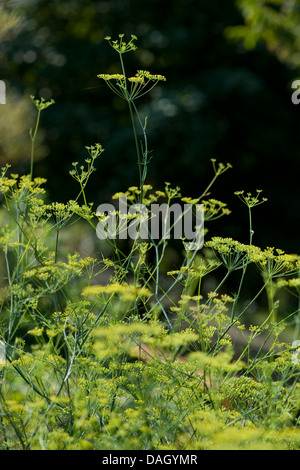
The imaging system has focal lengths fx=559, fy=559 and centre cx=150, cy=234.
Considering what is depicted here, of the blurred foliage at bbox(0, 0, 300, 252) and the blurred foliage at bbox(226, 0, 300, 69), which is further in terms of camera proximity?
the blurred foliage at bbox(0, 0, 300, 252)

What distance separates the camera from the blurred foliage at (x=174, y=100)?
569 cm

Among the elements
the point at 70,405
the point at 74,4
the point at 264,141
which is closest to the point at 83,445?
the point at 70,405

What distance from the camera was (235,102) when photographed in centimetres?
607

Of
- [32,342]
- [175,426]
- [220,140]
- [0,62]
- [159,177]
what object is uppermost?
[0,62]

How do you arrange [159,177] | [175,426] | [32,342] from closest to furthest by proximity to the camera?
[175,426] → [32,342] → [159,177]

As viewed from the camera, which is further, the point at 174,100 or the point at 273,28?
the point at 174,100

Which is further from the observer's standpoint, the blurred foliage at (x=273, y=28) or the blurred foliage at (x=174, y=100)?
the blurred foliage at (x=174, y=100)

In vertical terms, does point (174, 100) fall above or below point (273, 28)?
below

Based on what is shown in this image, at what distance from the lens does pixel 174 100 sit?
5578 mm

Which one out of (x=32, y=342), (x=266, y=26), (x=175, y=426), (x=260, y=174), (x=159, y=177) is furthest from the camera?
(x=260, y=174)

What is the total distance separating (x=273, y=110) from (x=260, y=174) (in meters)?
0.72

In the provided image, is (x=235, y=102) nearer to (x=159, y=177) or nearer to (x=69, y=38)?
(x=159, y=177)

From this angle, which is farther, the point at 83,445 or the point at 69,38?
the point at 69,38

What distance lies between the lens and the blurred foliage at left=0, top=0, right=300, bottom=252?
569cm
